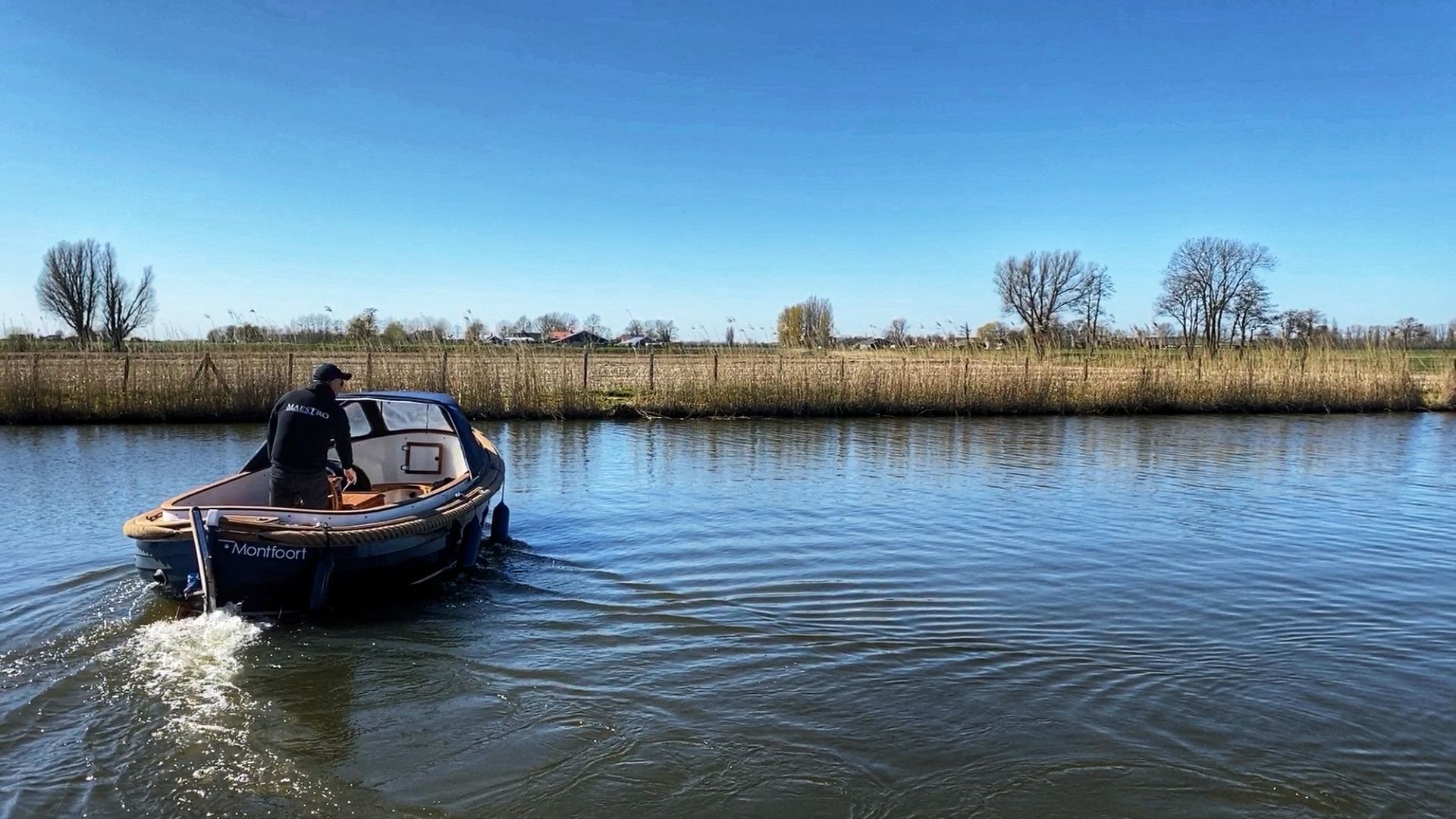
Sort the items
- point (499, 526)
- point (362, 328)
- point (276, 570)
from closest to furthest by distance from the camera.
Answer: point (276, 570), point (499, 526), point (362, 328)

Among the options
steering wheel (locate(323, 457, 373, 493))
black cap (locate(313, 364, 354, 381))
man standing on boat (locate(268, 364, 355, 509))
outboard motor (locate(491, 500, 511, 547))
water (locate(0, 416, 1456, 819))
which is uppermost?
black cap (locate(313, 364, 354, 381))

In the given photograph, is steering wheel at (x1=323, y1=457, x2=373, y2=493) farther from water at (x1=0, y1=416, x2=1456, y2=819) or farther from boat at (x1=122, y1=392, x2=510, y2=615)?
water at (x1=0, y1=416, x2=1456, y2=819)

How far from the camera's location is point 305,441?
777 centimetres

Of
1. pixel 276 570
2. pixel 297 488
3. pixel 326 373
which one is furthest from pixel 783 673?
pixel 326 373

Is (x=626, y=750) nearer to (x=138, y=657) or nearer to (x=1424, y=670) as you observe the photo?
(x=138, y=657)

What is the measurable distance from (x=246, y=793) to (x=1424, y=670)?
7321 millimetres

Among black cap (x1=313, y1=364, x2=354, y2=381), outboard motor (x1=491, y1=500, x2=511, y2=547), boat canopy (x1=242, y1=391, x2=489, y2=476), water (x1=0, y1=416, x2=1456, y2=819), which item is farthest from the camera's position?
outboard motor (x1=491, y1=500, x2=511, y2=547)

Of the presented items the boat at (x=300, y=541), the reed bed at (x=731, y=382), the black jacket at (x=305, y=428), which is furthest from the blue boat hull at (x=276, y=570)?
the reed bed at (x=731, y=382)

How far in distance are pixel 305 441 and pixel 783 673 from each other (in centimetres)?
454

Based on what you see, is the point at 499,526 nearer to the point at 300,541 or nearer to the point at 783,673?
the point at 300,541

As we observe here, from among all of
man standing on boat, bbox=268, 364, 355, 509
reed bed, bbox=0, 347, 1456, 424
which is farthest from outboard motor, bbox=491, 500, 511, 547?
reed bed, bbox=0, 347, 1456, 424

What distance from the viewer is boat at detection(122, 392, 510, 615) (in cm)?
673

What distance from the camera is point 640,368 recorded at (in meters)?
28.8

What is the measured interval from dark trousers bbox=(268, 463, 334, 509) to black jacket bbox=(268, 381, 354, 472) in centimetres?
5
